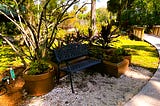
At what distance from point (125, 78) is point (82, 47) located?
4.58ft

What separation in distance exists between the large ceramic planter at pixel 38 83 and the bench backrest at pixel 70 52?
494 millimetres

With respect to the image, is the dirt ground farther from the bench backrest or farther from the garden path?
the garden path

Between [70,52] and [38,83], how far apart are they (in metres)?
1.21

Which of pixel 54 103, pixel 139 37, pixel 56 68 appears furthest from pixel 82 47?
pixel 139 37

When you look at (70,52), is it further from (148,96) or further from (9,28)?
(9,28)

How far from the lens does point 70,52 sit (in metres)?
4.68

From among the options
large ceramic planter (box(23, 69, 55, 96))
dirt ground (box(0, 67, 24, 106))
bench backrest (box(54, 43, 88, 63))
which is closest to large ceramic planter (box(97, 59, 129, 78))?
bench backrest (box(54, 43, 88, 63))

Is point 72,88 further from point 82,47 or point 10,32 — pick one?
point 10,32

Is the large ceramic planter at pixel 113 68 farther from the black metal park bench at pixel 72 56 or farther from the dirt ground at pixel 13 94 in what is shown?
the dirt ground at pixel 13 94

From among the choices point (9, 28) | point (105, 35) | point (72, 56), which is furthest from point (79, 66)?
point (9, 28)

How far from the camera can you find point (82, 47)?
5012 millimetres

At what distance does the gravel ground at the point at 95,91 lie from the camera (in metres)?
3.67

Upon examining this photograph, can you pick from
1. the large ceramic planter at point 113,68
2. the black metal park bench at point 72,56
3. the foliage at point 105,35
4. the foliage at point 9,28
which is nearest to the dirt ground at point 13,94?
the black metal park bench at point 72,56

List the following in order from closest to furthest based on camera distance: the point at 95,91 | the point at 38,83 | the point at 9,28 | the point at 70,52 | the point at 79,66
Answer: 1. the point at 38,83
2. the point at 95,91
3. the point at 79,66
4. the point at 70,52
5. the point at 9,28
